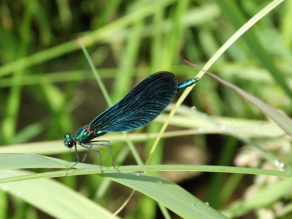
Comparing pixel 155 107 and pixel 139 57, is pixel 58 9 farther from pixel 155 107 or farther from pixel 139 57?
pixel 155 107

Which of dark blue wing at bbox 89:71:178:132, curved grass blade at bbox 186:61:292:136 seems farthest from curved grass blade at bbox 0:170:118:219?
curved grass blade at bbox 186:61:292:136

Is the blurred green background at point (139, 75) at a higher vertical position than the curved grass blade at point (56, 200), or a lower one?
higher

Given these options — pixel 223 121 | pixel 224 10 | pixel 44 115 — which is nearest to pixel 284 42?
pixel 223 121

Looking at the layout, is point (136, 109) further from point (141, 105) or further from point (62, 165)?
point (62, 165)

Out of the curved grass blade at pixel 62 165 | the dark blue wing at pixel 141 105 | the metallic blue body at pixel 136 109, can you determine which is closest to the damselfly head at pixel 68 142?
the metallic blue body at pixel 136 109

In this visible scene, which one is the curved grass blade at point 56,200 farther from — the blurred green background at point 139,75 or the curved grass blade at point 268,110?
the curved grass blade at point 268,110

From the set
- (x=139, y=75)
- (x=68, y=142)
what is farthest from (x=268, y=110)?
(x=139, y=75)
